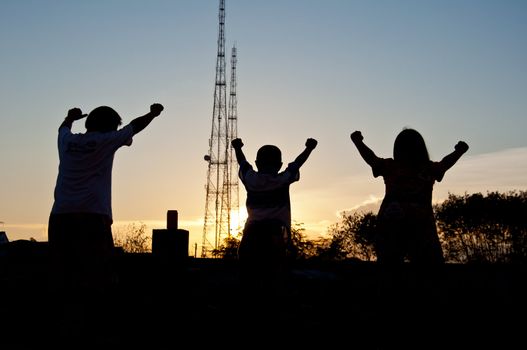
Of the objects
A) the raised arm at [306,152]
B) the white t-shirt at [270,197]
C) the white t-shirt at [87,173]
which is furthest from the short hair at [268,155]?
the white t-shirt at [87,173]

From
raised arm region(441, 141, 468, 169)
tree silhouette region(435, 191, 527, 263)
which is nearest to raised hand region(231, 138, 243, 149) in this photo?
raised arm region(441, 141, 468, 169)

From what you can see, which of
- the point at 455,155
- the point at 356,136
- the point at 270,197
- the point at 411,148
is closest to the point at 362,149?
the point at 356,136

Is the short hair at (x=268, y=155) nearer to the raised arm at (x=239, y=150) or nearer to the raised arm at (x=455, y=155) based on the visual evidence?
the raised arm at (x=239, y=150)

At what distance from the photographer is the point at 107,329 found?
579cm

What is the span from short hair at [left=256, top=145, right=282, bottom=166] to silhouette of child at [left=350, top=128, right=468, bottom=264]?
98cm

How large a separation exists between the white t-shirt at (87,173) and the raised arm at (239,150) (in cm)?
147

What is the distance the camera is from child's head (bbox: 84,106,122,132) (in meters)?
5.09

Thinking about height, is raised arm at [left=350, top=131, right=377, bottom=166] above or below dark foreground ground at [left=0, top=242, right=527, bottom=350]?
above

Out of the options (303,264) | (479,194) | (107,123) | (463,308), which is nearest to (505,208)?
(479,194)

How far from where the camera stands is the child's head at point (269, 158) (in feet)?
18.8

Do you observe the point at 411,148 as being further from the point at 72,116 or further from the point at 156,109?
the point at 72,116

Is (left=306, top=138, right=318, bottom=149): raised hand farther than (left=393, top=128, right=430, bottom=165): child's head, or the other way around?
(left=306, top=138, right=318, bottom=149): raised hand

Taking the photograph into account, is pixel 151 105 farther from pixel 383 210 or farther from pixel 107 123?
pixel 383 210

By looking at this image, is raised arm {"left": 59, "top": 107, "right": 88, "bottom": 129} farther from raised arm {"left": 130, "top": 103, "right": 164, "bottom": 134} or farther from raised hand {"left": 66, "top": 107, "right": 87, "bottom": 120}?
raised arm {"left": 130, "top": 103, "right": 164, "bottom": 134}
